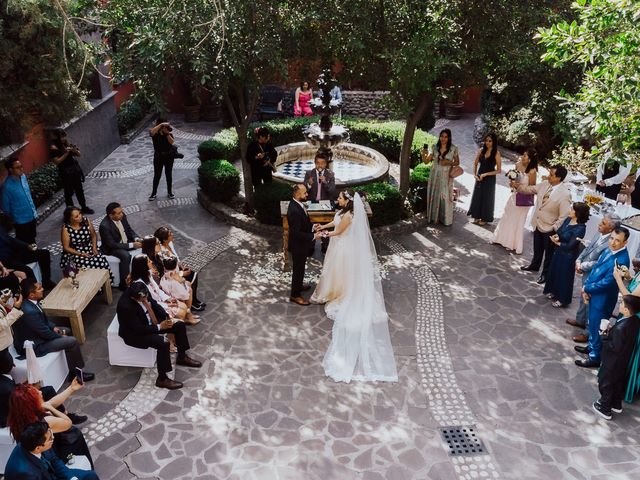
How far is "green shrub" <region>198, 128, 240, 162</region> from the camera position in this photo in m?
13.7

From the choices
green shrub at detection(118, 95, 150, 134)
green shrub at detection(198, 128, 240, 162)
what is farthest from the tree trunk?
green shrub at detection(118, 95, 150, 134)

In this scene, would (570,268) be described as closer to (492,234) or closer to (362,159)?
(492,234)

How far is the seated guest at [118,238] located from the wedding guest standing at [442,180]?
5.90 m

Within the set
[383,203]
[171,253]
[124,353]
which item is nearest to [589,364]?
[383,203]

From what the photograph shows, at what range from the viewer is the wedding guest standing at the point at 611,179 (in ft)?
37.6

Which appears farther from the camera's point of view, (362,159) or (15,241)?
(362,159)

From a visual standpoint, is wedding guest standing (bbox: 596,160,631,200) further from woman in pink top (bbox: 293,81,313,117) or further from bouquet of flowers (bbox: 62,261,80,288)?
bouquet of flowers (bbox: 62,261,80,288)

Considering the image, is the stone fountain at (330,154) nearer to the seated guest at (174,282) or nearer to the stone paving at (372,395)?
the stone paving at (372,395)

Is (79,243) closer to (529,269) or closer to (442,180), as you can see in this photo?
(442,180)

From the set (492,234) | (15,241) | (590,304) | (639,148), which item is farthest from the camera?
(492,234)

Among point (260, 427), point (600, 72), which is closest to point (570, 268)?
point (600, 72)

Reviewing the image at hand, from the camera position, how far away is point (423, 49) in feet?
28.8

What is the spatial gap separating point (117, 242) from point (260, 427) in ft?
13.5

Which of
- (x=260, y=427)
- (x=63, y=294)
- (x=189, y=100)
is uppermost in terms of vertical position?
(x=189, y=100)
